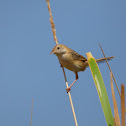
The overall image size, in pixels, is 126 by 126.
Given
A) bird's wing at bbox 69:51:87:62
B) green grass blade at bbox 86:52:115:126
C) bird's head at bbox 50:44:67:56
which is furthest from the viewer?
bird's wing at bbox 69:51:87:62

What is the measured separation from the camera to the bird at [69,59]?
224 cm

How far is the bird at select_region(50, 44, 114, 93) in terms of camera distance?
2.24m

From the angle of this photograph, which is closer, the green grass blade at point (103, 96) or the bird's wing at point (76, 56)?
the green grass blade at point (103, 96)

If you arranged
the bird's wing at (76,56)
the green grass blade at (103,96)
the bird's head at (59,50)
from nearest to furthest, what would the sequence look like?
the green grass blade at (103,96) → the bird's head at (59,50) → the bird's wing at (76,56)

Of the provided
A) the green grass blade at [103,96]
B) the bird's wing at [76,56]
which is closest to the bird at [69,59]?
the bird's wing at [76,56]

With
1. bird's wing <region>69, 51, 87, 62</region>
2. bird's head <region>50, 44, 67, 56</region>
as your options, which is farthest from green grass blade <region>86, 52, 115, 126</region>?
bird's wing <region>69, 51, 87, 62</region>

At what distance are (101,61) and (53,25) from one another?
2.68 feet

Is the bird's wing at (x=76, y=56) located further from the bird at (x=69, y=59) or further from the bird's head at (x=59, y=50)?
the bird's head at (x=59, y=50)

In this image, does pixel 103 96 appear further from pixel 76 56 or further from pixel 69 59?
pixel 76 56

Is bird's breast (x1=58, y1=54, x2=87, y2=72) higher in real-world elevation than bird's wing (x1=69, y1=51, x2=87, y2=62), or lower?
lower

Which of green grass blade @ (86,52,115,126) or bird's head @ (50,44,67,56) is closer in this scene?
green grass blade @ (86,52,115,126)

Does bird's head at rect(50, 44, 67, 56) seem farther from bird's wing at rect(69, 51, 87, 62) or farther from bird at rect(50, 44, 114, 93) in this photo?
bird's wing at rect(69, 51, 87, 62)

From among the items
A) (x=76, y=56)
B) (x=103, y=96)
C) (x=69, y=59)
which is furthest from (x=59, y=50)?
(x=103, y=96)

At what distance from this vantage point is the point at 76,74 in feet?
8.33
